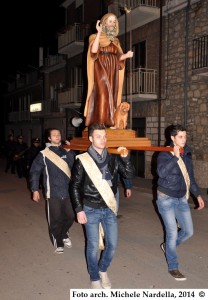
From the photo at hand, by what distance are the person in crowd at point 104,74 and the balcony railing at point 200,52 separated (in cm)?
741

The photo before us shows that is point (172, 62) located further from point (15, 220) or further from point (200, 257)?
point (200, 257)

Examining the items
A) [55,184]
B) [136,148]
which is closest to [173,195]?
[136,148]

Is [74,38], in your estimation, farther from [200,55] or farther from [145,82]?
[200,55]

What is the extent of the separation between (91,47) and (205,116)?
8.15 m

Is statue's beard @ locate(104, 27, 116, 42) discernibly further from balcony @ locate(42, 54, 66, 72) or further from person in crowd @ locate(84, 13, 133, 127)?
balcony @ locate(42, 54, 66, 72)

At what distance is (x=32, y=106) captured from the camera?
27.5 m

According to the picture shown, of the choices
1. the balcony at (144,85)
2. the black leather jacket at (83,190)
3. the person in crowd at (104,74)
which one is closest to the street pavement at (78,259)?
the black leather jacket at (83,190)

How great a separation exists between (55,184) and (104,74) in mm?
1818

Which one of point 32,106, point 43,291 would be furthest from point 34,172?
point 32,106

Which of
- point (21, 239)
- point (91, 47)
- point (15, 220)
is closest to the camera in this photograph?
point (91, 47)

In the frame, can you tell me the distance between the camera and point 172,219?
4.22m

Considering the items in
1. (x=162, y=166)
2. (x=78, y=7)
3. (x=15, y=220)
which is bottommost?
(x=15, y=220)

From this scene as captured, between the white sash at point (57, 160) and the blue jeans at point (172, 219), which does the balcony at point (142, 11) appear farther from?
the blue jeans at point (172, 219)

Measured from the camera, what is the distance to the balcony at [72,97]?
18.8m
